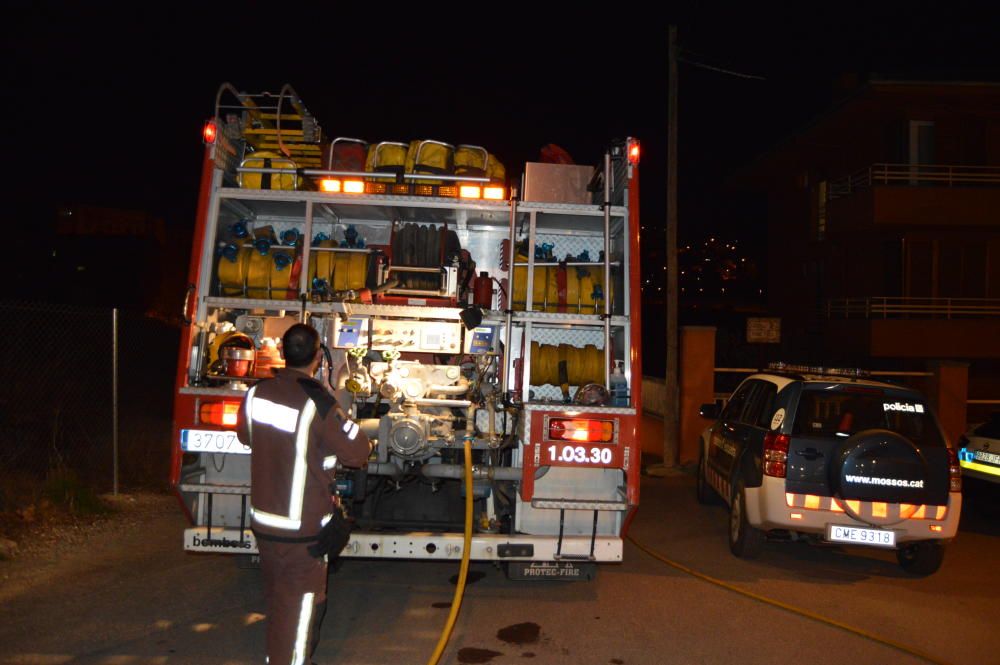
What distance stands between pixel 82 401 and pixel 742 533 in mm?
12384

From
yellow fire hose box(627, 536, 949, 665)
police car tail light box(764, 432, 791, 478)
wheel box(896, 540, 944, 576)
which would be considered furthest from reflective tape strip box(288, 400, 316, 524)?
wheel box(896, 540, 944, 576)

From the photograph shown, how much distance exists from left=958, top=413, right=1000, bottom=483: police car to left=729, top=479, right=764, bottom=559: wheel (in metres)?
3.21

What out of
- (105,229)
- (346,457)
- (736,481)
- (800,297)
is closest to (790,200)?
(800,297)

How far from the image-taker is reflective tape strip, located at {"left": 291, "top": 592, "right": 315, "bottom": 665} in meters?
4.11

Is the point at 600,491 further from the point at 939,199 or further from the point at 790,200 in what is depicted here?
the point at 790,200

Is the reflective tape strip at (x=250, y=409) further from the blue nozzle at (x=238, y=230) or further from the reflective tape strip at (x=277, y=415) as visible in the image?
the blue nozzle at (x=238, y=230)

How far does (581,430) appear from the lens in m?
5.76

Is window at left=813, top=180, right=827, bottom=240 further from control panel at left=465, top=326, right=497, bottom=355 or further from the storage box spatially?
control panel at left=465, top=326, right=497, bottom=355

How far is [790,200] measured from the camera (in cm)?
2858

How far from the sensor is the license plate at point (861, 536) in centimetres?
707

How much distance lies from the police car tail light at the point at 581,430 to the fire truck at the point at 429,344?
0.01 m

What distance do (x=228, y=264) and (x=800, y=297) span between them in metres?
24.2

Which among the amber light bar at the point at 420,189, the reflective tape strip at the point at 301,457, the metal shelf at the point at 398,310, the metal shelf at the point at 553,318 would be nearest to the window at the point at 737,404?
the metal shelf at the point at 553,318

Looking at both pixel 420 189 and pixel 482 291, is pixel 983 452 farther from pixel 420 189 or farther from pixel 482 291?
pixel 420 189
